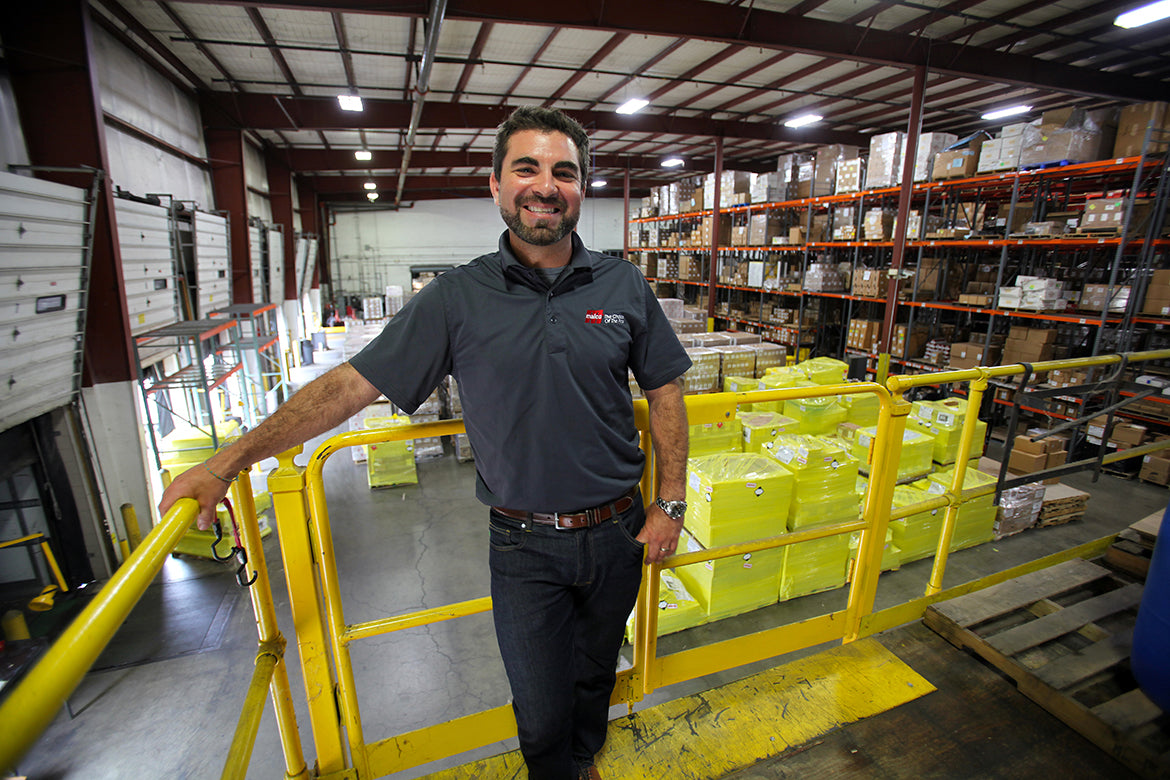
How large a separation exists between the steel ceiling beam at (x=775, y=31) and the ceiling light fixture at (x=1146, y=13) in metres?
1.93

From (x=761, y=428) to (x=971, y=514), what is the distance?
226 cm

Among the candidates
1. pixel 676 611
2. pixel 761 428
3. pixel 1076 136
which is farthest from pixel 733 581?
pixel 1076 136

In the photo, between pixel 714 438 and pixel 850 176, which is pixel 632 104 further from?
pixel 714 438

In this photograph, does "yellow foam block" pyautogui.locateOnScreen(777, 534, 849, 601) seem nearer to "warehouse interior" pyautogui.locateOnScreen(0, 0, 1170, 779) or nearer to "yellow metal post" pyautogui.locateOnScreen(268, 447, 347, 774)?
"warehouse interior" pyautogui.locateOnScreen(0, 0, 1170, 779)

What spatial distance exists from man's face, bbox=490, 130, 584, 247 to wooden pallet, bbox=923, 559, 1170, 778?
104 inches

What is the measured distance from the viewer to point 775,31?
7027mm

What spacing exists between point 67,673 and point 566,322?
1.29 m

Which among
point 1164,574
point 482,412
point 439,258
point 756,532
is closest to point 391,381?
point 482,412

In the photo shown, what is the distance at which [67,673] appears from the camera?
2.53ft

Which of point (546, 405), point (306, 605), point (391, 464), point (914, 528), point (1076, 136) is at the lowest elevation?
point (391, 464)

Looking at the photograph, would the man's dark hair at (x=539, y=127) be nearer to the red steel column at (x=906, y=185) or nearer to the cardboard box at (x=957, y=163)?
the red steel column at (x=906, y=185)

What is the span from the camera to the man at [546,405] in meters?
1.60

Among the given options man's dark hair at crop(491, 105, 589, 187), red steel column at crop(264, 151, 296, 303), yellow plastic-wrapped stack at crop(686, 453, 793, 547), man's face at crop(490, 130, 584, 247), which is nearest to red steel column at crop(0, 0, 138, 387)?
man's dark hair at crop(491, 105, 589, 187)

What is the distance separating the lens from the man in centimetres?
160
